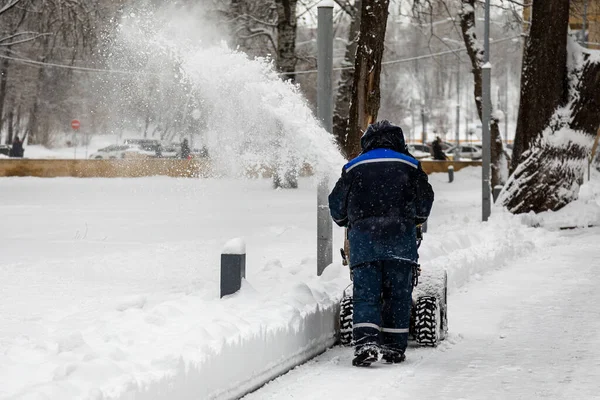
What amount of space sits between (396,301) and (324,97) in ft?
12.8

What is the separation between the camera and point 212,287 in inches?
478

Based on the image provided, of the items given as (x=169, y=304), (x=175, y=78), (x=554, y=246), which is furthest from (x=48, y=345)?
(x=175, y=78)

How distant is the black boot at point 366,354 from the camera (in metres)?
8.01

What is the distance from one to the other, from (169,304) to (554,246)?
12.1 m

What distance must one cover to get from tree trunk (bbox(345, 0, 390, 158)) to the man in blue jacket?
596cm

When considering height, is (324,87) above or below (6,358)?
above

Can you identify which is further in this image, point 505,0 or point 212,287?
point 505,0

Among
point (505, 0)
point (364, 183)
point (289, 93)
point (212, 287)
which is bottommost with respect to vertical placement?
point (212, 287)

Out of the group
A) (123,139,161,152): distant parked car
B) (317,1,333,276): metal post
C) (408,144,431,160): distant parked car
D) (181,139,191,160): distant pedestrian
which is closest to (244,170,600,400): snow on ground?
(317,1,333,276): metal post

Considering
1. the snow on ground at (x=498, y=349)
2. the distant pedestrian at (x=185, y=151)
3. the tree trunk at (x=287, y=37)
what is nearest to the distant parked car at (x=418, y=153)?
the distant pedestrian at (x=185, y=151)

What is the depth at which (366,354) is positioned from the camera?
26.3 feet

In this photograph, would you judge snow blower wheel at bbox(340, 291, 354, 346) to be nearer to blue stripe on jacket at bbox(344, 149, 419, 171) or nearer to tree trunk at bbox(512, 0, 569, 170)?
blue stripe on jacket at bbox(344, 149, 419, 171)

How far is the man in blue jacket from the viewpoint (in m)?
8.09

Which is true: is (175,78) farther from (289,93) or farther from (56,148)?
Result: (56,148)
